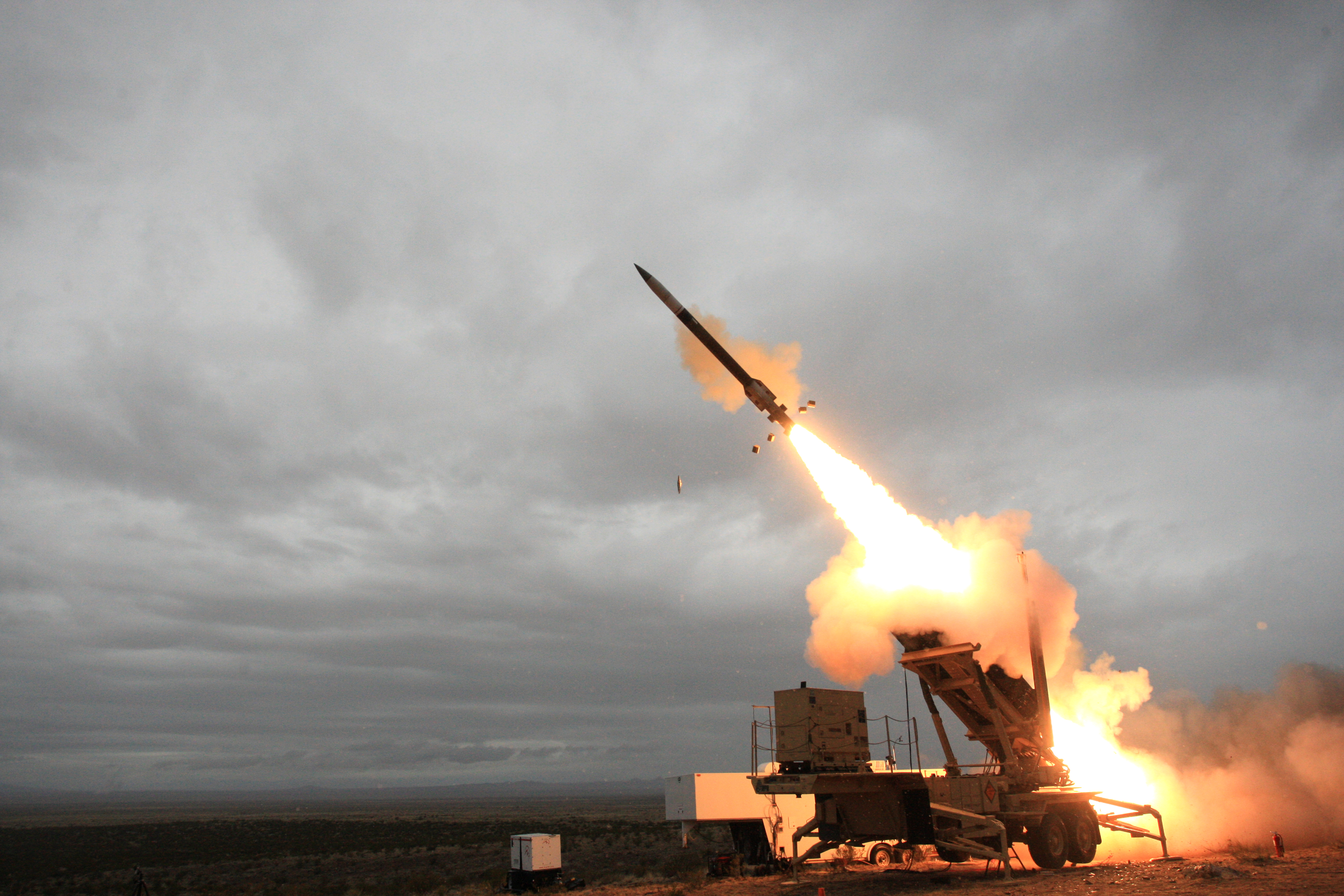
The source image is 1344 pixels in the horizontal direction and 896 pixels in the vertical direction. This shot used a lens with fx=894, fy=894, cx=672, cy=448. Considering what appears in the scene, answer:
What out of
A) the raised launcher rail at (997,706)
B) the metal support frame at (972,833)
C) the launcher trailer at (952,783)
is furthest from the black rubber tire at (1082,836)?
the metal support frame at (972,833)

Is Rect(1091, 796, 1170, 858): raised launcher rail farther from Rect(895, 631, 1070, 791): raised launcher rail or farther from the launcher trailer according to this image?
Rect(895, 631, 1070, 791): raised launcher rail

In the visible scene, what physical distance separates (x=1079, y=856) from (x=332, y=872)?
3079 centimetres

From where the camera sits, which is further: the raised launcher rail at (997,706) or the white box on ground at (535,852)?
the white box on ground at (535,852)

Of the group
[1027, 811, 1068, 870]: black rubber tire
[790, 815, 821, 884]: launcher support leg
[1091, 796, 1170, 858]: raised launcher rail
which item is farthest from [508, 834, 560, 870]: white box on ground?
[1091, 796, 1170, 858]: raised launcher rail

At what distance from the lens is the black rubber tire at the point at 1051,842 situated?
65.7 feet

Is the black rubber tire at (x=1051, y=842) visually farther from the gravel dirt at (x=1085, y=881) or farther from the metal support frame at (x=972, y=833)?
the metal support frame at (x=972, y=833)

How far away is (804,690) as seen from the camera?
19.5 meters

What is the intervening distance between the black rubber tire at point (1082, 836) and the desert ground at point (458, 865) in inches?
10.1

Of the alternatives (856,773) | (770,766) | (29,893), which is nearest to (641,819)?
(29,893)

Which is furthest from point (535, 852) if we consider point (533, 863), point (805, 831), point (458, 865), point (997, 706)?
point (458, 865)

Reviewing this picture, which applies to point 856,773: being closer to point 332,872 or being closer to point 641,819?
point 332,872

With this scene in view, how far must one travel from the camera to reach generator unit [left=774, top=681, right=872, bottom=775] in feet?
63.3

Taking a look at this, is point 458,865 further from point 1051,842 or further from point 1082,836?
point 1082,836

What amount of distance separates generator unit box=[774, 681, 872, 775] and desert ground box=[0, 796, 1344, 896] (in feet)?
A: 8.04
